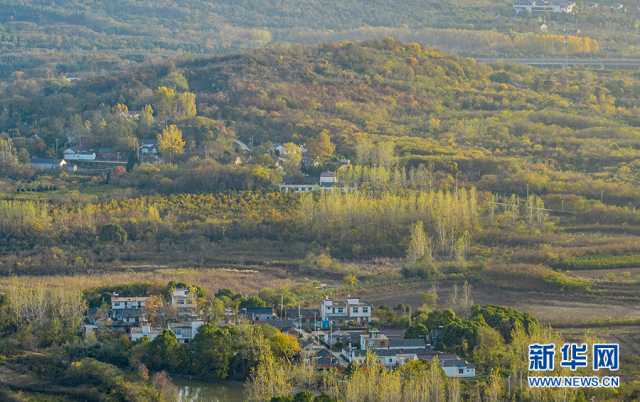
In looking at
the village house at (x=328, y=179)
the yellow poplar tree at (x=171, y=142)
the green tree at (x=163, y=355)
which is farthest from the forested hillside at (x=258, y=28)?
the green tree at (x=163, y=355)

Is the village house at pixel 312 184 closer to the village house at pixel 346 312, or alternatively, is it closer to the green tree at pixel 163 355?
the village house at pixel 346 312

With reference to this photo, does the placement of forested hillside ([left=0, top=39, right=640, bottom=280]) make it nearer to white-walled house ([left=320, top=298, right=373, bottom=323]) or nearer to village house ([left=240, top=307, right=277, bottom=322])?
white-walled house ([left=320, top=298, right=373, bottom=323])

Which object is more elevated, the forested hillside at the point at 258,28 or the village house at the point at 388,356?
the forested hillside at the point at 258,28

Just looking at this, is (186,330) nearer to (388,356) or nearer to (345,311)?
(345,311)

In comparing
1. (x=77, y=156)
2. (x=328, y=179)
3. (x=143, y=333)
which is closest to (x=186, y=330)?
(x=143, y=333)

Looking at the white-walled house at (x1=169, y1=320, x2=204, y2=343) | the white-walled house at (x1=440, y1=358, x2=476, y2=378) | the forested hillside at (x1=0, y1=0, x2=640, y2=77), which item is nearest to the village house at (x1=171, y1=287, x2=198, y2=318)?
the white-walled house at (x1=169, y1=320, x2=204, y2=343)

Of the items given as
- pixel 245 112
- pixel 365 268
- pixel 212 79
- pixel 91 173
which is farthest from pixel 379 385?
pixel 212 79
